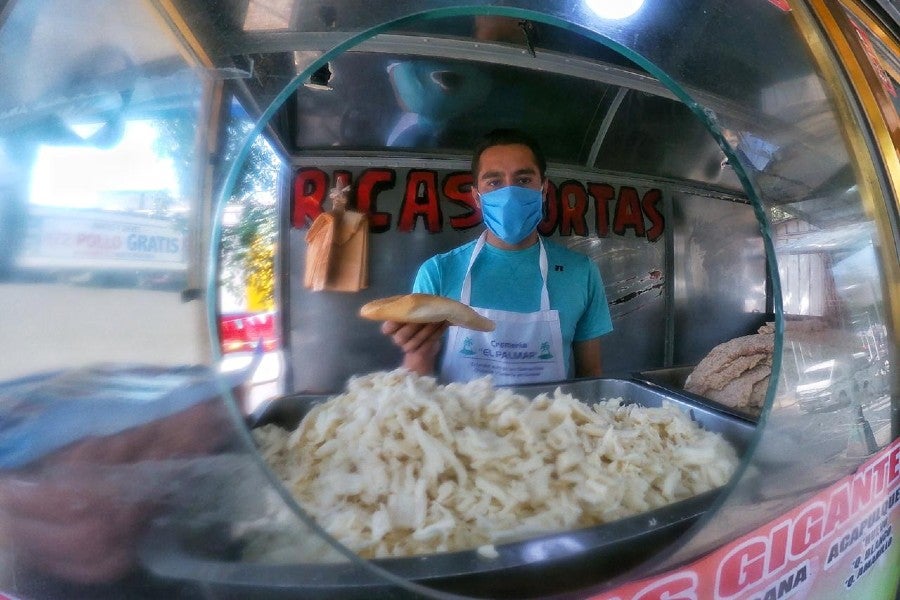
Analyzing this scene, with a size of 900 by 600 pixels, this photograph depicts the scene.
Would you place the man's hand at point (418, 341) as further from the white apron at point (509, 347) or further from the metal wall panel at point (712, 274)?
the metal wall panel at point (712, 274)

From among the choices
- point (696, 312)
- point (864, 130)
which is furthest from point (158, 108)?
point (864, 130)

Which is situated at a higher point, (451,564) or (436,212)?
(436,212)

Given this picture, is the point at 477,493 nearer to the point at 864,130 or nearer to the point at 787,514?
the point at 787,514

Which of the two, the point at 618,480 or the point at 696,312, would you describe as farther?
the point at 696,312

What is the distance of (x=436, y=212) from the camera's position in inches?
28.3

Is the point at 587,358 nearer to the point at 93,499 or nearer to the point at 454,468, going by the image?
the point at 454,468

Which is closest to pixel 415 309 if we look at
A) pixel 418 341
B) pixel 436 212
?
pixel 418 341

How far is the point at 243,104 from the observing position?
502mm

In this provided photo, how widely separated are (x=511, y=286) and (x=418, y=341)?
212 mm

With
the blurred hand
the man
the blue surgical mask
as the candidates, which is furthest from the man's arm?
the blurred hand

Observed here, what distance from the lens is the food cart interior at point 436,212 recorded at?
0.47 m

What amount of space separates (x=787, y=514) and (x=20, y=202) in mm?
1028

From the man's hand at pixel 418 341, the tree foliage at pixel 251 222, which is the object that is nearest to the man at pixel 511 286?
the man's hand at pixel 418 341

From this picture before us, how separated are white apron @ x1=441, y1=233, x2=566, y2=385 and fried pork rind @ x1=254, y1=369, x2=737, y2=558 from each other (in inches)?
1.2
